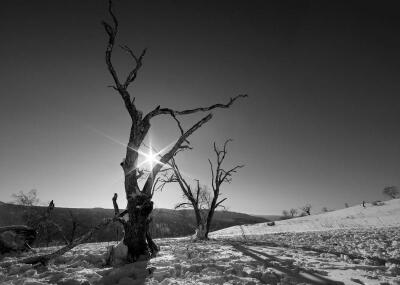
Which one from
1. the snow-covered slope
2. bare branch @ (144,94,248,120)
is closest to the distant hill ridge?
the snow-covered slope

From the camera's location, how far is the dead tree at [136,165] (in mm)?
6211

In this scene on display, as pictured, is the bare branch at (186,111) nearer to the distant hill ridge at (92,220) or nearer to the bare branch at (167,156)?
the bare branch at (167,156)

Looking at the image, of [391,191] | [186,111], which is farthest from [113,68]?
[391,191]

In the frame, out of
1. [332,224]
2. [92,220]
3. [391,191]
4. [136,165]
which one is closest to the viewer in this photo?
[136,165]

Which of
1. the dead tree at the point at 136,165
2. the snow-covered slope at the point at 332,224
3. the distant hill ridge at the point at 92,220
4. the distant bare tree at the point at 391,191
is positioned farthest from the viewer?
the distant bare tree at the point at 391,191

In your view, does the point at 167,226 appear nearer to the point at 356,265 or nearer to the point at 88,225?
the point at 88,225

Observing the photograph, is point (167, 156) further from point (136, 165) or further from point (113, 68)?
point (113, 68)

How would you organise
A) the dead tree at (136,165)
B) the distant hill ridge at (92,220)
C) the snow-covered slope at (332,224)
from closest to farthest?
the dead tree at (136,165) → the snow-covered slope at (332,224) → the distant hill ridge at (92,220)

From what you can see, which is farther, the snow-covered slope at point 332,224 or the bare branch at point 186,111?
the snow-covered slope at point 332,224

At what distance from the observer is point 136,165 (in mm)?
6820

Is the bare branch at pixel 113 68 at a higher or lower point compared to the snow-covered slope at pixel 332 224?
higher

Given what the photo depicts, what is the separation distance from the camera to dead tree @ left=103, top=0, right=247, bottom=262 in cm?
621

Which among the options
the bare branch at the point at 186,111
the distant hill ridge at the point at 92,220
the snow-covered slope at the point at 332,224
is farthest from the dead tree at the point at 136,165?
the distant hill ridge at the point at 92,220

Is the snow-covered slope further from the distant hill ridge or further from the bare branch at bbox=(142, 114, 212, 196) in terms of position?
the bare branch at bbox=(142, 114, 212, 196)
